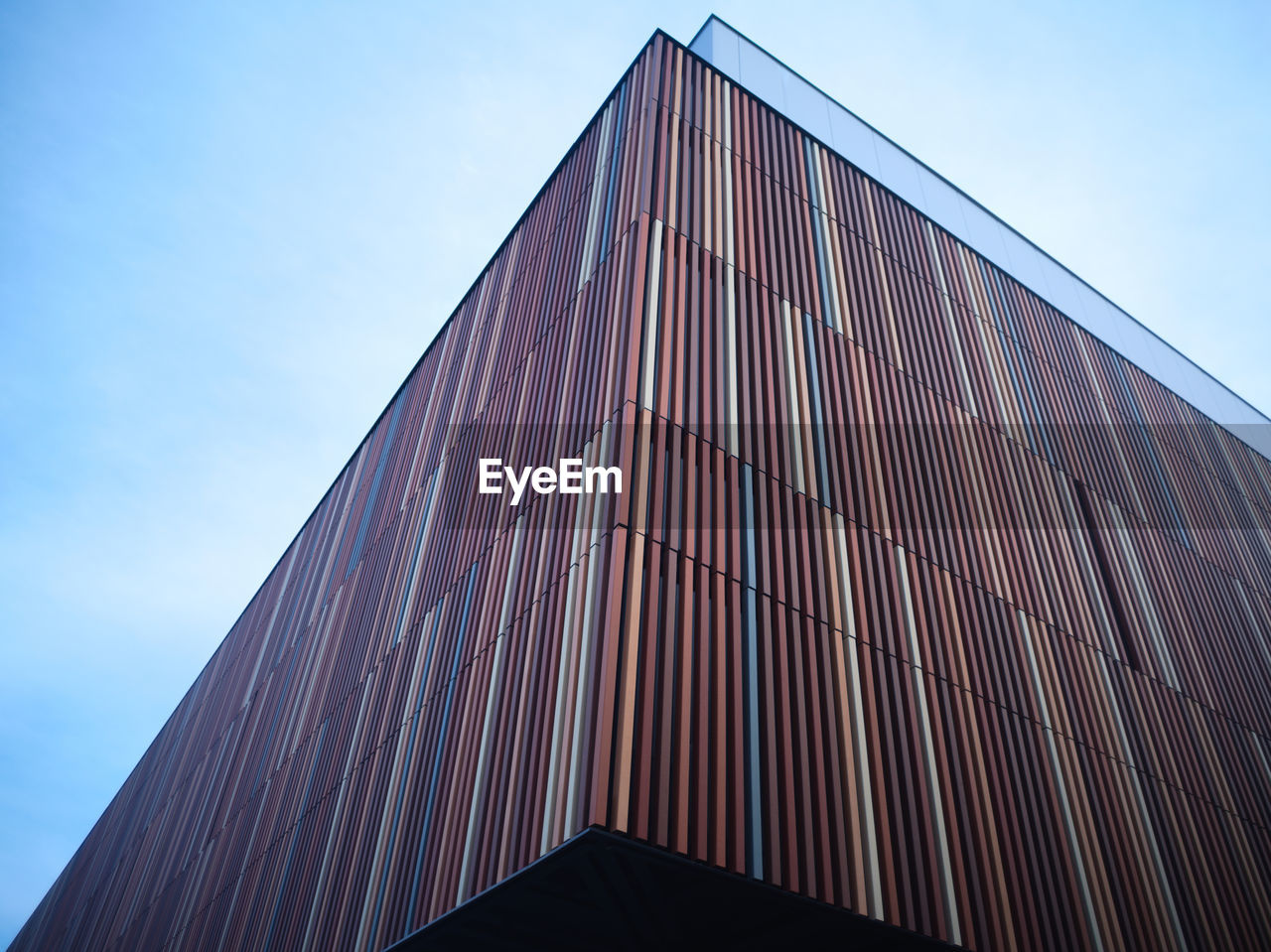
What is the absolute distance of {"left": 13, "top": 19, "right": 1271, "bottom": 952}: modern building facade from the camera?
7.95 metres

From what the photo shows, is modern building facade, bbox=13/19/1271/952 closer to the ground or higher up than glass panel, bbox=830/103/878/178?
closer to the ground

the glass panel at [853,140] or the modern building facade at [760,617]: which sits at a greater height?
the glass panel at [853,140]

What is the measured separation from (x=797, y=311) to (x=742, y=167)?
279 centimetres

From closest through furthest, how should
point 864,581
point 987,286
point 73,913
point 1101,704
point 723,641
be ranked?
point 723,641 → point 864,581 → point 1101,704 → point 987,286 → point 73,913

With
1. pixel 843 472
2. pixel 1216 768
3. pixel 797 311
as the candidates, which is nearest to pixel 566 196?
pixel 797 311

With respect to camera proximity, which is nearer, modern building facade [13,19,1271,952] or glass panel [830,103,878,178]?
modern building facade [13,19,1271,952]

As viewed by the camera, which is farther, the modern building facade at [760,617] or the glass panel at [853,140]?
the glass panel at [853,140]

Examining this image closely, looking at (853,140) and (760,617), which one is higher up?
(853,140)

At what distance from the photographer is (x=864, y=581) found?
33.4 feet

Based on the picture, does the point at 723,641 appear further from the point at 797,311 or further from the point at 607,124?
the point at 607,124

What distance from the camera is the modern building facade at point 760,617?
7.95m

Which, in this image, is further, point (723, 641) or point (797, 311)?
point (797, 311)

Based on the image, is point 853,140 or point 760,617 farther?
point 853,140

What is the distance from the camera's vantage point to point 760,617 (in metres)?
8.82
